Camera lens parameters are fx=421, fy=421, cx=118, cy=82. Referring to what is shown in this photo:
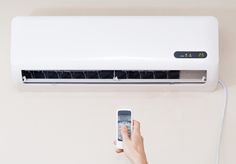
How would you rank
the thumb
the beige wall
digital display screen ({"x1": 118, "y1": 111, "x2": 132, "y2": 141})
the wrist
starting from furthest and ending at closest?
the beige wall < digital display screen ({"x1": 118, "y1": 111, "x2": 132, "y2": 141}) < the thumb < the wrist

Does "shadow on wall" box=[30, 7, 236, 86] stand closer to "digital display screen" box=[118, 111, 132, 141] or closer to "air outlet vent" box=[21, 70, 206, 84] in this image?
"air outlet vent" box=[21, 70, 206, 84]

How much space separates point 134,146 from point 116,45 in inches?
23.7

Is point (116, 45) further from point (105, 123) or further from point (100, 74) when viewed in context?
point (105, 123)

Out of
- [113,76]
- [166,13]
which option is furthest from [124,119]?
[166,13]

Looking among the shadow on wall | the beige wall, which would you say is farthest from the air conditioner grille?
the shadow on wall

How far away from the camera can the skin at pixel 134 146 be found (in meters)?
1.19

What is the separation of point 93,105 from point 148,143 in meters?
0.29

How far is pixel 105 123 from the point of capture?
6.07 feet

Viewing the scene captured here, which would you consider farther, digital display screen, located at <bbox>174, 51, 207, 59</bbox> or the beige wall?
the beige wall

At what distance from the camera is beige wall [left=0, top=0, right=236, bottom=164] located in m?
1.83

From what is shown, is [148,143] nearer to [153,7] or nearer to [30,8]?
[153,7]

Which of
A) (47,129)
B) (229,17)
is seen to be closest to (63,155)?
(47,129)

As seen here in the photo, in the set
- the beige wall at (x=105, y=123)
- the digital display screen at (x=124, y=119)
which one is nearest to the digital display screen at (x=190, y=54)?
the beige wall at (x=105, y=123)

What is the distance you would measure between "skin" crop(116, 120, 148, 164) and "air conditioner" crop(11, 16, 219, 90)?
1.44 feet
